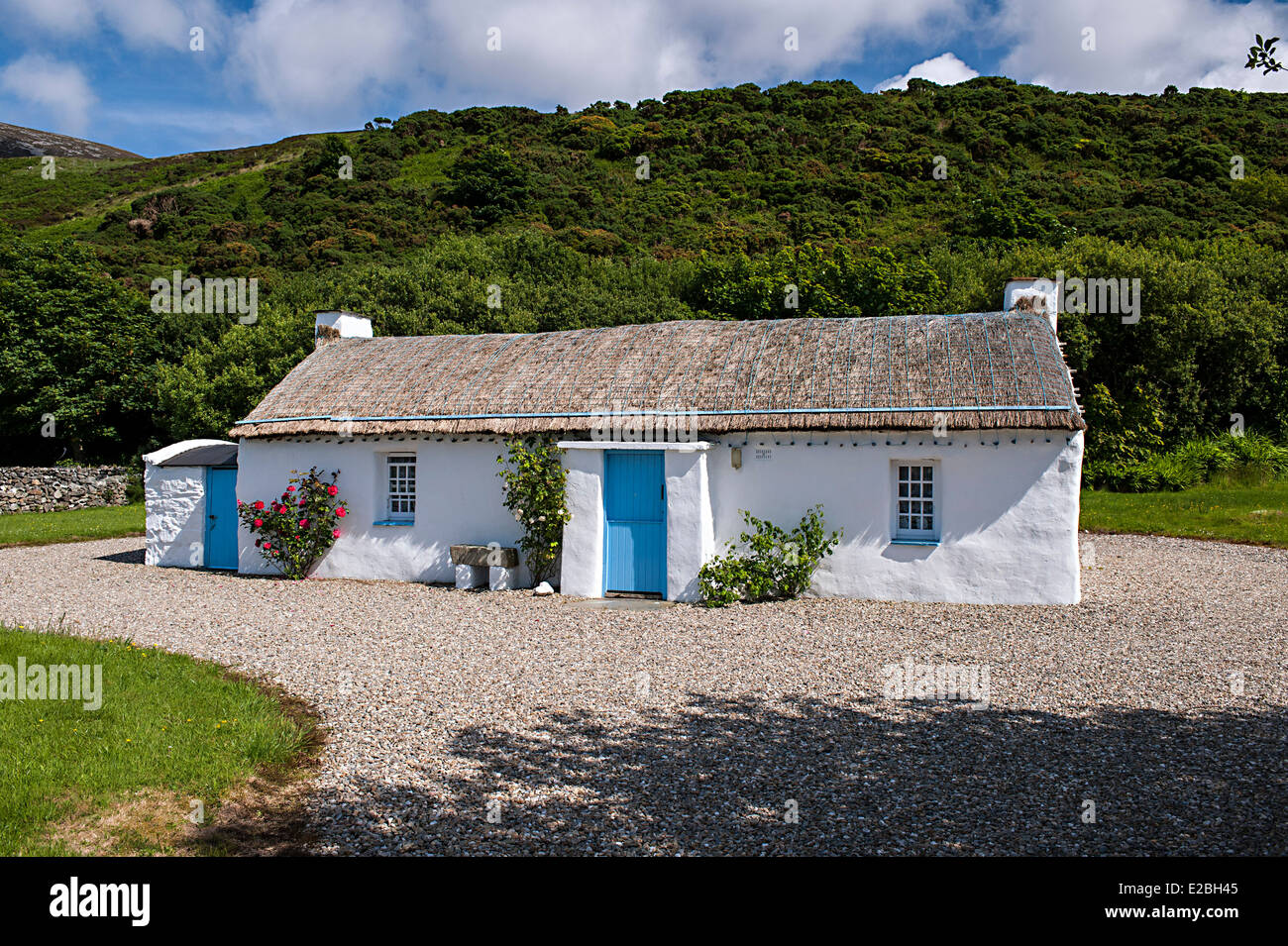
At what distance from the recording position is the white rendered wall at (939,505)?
11984 millimetres

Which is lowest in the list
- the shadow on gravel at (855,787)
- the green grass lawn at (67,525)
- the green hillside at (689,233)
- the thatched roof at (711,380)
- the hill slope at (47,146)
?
the shadow on gravel at (855,787)

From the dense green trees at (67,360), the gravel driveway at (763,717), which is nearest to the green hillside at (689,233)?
the dense green trees at (67,360)

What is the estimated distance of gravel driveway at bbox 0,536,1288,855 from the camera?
5.04 meters

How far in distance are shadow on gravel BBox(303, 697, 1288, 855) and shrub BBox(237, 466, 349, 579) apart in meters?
9.30

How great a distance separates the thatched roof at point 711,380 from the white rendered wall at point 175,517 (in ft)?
7.56

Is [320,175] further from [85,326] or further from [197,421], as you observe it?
[197,421]

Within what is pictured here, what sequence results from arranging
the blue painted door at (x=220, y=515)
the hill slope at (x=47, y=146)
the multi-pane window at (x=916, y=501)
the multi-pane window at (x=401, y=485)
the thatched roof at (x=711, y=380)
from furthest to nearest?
the hill slope at (x=47, y=146), the blue painted door at (x=220, y=515), the multi-pane window at (x=401, y=485), the multi-pane window at (x=916, y=501), the thatched roof at (x=711, y=380)

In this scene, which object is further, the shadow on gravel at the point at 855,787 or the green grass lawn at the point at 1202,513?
the green grass lawn at the point at 1202,513

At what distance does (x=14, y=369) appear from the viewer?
1200 inches

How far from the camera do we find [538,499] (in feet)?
43.9

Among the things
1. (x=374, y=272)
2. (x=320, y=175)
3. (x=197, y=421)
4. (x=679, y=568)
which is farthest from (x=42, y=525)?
(x=320, y=175)

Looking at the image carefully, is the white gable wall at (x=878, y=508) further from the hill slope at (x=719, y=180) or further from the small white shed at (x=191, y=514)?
the hill slope at (x=719, y=180)

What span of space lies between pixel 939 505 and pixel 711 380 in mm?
4198

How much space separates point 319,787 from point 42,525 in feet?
71.7
